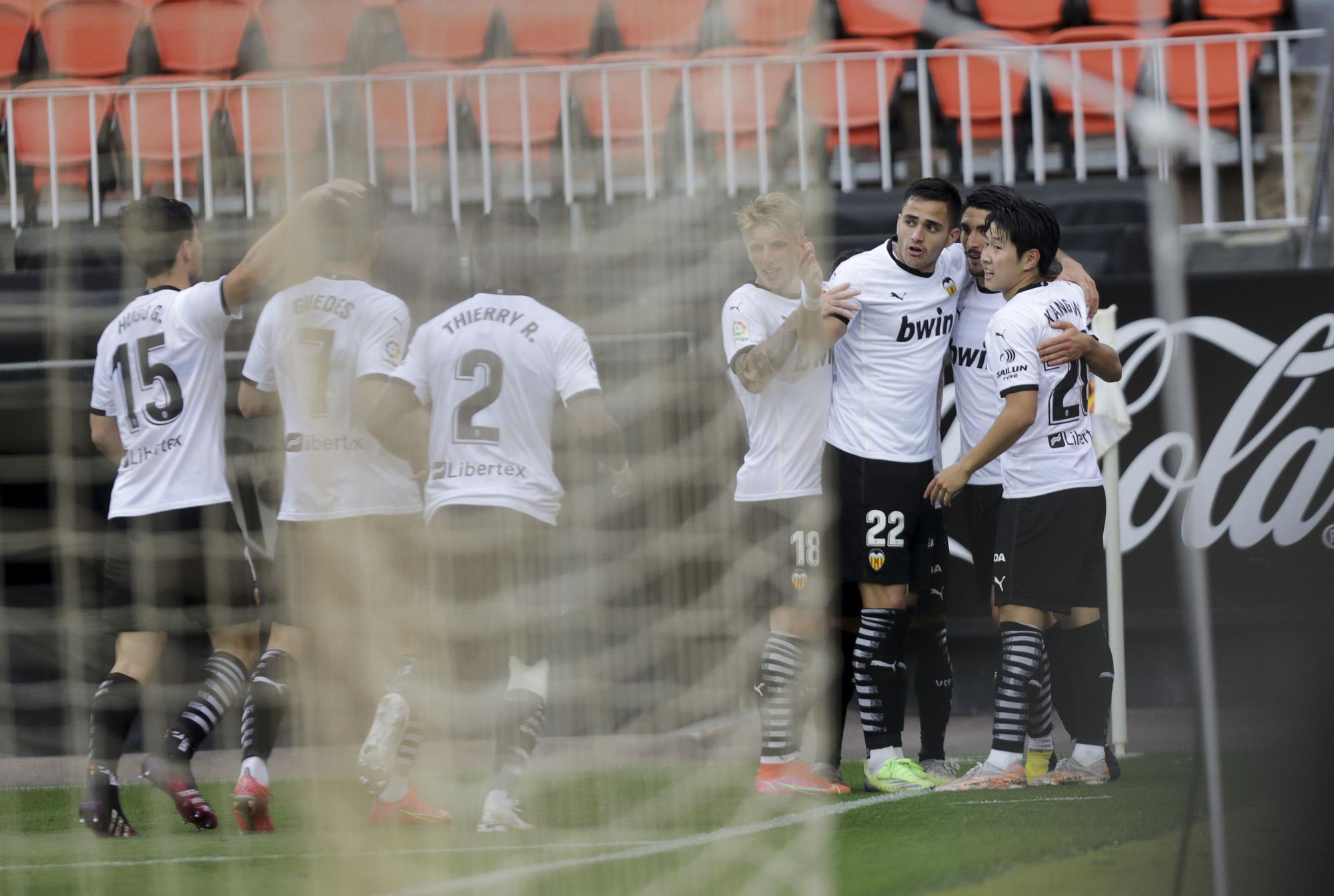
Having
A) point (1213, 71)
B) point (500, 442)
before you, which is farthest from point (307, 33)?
point (1213, 71)

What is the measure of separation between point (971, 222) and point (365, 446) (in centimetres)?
189

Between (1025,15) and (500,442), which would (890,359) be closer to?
(500,442)

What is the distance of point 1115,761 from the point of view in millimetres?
4516

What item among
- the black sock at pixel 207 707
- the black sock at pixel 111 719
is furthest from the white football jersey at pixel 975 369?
the black sock at pixel 111 719

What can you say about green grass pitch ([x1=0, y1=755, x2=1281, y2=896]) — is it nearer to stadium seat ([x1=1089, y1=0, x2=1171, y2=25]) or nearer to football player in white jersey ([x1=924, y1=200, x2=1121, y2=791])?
football player in white jersey ([x1=924, y1=200, x2=1121, y2=791])

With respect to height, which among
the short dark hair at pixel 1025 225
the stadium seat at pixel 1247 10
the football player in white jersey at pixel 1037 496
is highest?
the stadium seat at pixel 1247 10

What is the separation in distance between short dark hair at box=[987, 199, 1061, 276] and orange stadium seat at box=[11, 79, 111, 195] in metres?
4.05

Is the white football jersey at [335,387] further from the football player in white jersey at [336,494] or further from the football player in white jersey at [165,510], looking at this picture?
the football player in white jersey at [165,510]

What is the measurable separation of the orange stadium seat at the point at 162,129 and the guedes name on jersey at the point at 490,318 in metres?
2.90

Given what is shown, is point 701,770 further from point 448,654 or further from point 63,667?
point 63,667

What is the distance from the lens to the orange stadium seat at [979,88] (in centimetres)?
768

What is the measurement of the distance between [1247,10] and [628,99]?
14.9ft

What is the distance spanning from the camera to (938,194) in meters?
4.43

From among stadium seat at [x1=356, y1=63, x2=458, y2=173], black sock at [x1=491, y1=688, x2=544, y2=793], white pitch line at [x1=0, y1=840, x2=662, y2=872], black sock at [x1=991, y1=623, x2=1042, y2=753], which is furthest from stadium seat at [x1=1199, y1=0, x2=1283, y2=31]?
white pitch line at [x1=0, y1=840, x2=662, y2=872]
